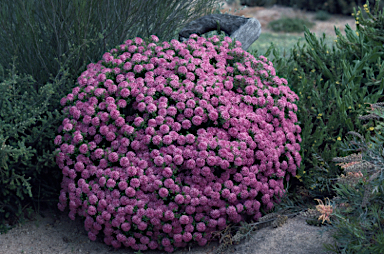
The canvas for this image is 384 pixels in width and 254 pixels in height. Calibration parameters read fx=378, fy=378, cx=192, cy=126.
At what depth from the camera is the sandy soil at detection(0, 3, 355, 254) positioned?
9.61 feet

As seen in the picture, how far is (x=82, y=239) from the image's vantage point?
11.2ft

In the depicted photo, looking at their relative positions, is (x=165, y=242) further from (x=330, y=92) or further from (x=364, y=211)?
(x=330, y=92)

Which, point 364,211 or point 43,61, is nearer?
point 364,211

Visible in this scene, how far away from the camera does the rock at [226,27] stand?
469 cm

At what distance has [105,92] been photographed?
133 inches

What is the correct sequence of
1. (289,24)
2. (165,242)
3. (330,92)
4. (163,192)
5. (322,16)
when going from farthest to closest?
(322,16) → (289,24) → (330,92) → (165,242) → (163,192)

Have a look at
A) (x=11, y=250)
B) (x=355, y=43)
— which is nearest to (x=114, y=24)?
(x=11, y=250)

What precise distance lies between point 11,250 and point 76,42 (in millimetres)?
2096

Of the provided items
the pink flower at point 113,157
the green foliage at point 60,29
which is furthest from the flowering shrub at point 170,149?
the green foliage at point 60,29

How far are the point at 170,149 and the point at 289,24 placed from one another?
13.5m

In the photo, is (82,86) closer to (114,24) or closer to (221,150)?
(114,24)

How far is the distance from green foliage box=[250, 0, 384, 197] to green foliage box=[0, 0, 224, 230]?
1.95 meters

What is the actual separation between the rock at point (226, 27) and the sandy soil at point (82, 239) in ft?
7.94

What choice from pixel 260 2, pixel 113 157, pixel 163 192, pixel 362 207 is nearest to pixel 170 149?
pixel 163 192
